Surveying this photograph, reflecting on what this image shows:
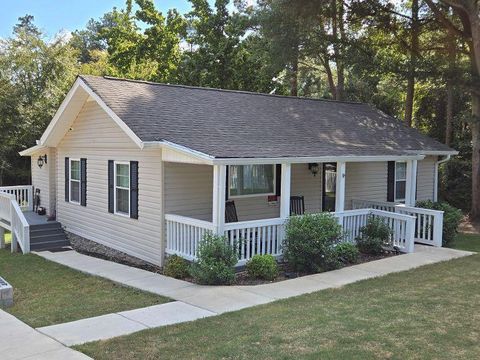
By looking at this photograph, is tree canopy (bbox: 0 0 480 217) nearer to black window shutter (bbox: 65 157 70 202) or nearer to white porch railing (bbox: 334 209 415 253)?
white porch railing (bbox: 334 209 415 253)

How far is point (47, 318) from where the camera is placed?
682 centimetres

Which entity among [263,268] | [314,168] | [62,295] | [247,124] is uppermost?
[247,124]


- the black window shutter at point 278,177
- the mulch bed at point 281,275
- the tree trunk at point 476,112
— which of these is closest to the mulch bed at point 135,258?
the mulch bed at point 281,275

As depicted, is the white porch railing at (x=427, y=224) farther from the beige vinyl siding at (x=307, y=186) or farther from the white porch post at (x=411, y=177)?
the beige vinyl siding at (x=307, y=186)

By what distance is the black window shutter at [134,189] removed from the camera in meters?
11.3

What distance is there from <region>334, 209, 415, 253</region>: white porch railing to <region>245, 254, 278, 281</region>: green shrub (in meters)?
2.68

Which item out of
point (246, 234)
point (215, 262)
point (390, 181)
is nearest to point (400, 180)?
point (390, 181)

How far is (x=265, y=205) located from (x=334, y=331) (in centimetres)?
677

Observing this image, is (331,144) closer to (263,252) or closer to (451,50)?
(263,252)

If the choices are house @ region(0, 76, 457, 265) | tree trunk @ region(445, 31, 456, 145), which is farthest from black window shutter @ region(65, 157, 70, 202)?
tree trunk @ region(445, 31, 456, 145)

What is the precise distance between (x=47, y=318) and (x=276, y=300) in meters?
3.34

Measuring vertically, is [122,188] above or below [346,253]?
above

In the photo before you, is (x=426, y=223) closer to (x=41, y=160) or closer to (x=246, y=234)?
(x=246, y=234)

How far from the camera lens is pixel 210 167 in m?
11.2
